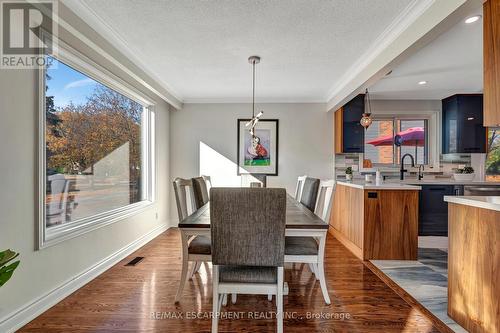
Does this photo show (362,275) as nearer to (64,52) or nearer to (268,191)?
(268,191)

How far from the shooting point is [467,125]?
4.39 meters

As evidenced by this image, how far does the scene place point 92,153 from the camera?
287 cm

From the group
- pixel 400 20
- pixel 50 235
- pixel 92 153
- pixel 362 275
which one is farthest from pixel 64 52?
pixel 362 275

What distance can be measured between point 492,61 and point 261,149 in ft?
11.6

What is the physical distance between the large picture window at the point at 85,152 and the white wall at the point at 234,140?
103 cm

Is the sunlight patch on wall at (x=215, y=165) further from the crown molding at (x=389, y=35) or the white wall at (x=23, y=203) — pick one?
the white wall at (x=23, y=203)

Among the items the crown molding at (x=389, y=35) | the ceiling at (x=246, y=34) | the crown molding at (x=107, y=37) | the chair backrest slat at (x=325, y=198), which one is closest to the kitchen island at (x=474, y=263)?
the chair backrest slat at (x=325, y=198)

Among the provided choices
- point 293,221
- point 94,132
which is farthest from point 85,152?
point 293,221

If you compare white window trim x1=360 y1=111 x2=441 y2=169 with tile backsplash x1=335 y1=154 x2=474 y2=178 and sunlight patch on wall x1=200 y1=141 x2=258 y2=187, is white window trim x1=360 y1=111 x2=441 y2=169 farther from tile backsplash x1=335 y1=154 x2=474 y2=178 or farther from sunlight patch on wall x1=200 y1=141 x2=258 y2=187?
sunlight patch on wall x1=200 y1=141 x2=258 y2=187

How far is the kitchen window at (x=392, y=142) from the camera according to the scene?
4840mm

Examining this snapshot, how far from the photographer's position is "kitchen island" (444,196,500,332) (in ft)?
5.14

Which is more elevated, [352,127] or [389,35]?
[389,35]

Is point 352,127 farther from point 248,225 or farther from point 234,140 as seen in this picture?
point 248,225

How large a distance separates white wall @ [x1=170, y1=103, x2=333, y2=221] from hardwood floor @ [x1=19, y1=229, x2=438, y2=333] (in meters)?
2.26
